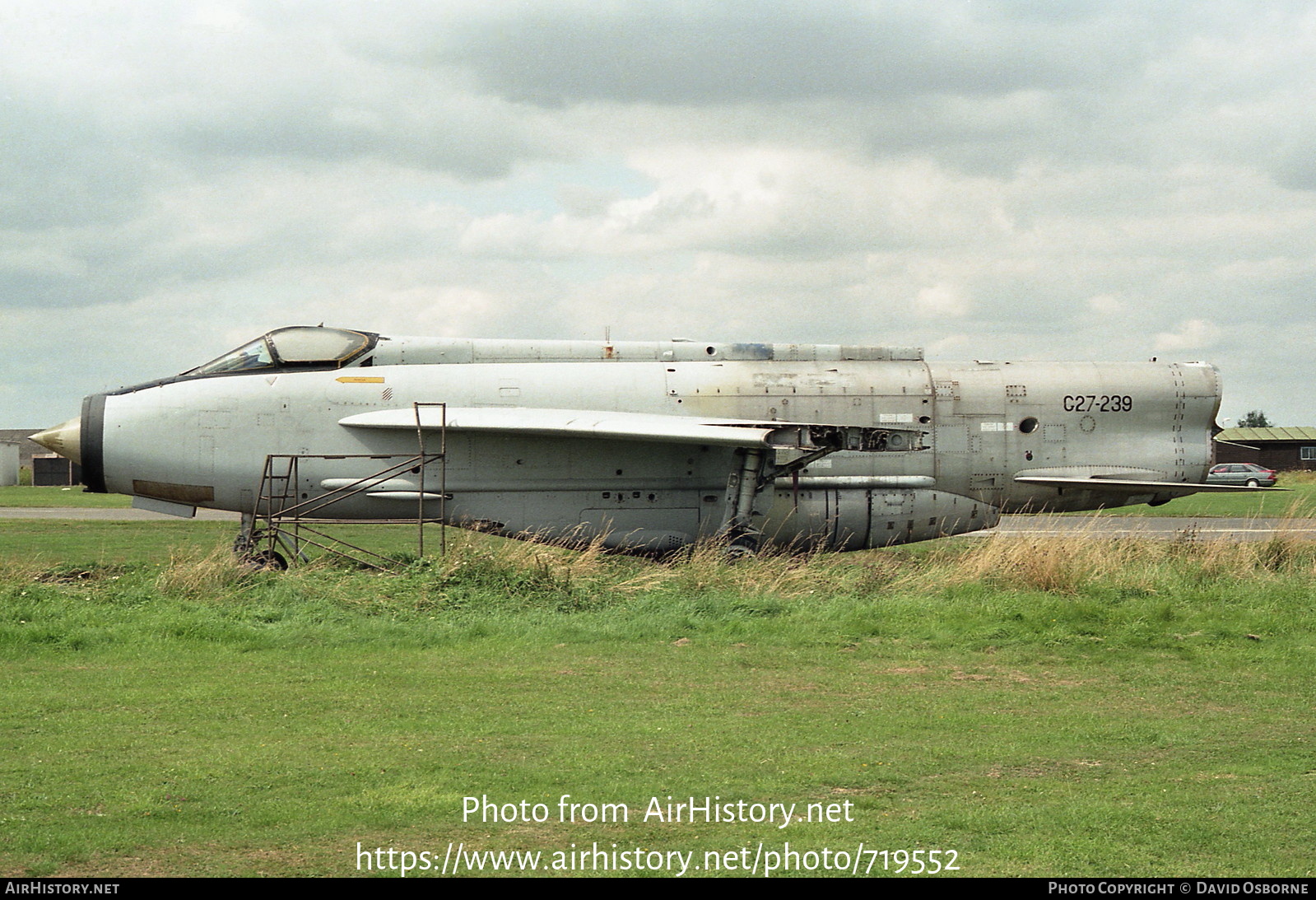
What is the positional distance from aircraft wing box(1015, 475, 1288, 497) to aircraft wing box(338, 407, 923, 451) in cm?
257

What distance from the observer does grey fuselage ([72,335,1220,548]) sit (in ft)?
52.1

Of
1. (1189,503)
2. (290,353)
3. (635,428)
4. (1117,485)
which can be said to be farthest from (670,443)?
(1189,503)

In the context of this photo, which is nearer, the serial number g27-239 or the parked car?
the serial number g27-239

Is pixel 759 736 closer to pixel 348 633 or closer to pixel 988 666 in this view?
pixel 988 666

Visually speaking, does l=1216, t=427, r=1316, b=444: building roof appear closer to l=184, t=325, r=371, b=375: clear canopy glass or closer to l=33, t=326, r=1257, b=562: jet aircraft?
l=33, t=326, r=1257, b=562: jet aircraft

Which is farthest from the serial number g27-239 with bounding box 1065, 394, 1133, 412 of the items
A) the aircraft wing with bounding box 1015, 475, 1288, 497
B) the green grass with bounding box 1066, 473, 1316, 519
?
Answer: the green grass with bounding box 1066, 473, 1316, 519

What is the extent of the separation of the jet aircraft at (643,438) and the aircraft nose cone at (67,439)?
0.03 m

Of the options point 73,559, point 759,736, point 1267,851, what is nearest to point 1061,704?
point 759,736

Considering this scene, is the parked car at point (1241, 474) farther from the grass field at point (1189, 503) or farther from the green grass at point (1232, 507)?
the green grass at point (1232, 507)

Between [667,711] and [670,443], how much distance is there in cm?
823

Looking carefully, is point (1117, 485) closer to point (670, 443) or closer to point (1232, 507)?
point (670, 443)

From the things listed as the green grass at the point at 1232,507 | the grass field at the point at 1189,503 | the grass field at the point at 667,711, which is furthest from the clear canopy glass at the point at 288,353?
the green grass at the point at 1232,507

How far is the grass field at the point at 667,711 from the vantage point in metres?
5.34

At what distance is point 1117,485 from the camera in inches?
695
